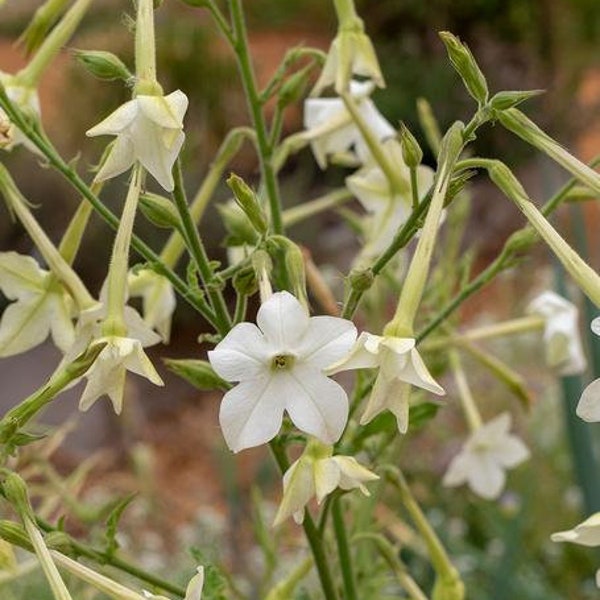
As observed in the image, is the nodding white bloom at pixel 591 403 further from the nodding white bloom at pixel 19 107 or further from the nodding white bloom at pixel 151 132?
the nodding white bloom at pixel 19 107

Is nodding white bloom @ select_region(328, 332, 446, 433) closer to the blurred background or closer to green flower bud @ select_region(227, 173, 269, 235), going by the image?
green flower bud @ select_region(227, 173, 269, 235)

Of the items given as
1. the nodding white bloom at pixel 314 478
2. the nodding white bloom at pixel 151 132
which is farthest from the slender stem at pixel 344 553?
the nodding white bloom at pixel 151 132

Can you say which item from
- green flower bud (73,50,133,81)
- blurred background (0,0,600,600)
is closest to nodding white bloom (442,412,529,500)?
blurred background (0,0,600,600)

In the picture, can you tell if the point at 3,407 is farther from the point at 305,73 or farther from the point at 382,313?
the point at 305,73

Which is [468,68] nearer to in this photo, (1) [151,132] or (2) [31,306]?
(1) [151,132]

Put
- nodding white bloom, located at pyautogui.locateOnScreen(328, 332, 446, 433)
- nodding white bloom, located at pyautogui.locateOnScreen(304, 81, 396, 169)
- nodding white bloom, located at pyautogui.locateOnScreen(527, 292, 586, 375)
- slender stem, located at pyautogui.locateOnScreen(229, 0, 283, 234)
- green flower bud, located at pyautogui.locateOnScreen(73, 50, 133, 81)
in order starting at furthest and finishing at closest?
nodding white bloom, located at pyautogui.locateOnScreen(527, 292, 586, 375)
nodding white bloom, located at pyautogui.locateOnScreen(304, 81, 396, 169)
slender stem, located at pyautogui.locateOnScreen(229, 0, 283, 234)
green flower bud, located at pyautogui.locateOnScreen(73, 50, 133, 81)
nodding white bloom, located at pyautogui.locateOnScreen(328, 332, 446, 433)

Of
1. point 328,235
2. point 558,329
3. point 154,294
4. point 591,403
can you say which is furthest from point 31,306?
point 328,235
